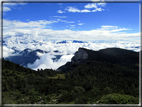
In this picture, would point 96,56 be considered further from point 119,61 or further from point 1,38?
point 1,38

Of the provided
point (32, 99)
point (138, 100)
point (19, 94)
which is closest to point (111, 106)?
point (138, 100)

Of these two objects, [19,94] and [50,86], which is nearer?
[19,94]

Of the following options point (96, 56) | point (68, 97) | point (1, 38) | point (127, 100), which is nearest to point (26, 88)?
point (68, 97)

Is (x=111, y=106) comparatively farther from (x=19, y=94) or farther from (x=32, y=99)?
(x=19, y=94)

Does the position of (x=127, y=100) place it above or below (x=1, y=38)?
below

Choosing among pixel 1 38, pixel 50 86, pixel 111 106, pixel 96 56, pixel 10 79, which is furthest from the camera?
pixel 96 56

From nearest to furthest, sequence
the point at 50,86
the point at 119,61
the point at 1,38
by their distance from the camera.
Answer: the point at 1,38, the point at 50,86, the point at 119,61

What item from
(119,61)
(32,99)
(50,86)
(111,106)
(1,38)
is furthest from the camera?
(119,61)

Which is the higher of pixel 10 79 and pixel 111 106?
pixel 10 79

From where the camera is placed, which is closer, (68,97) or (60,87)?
(68,97)
